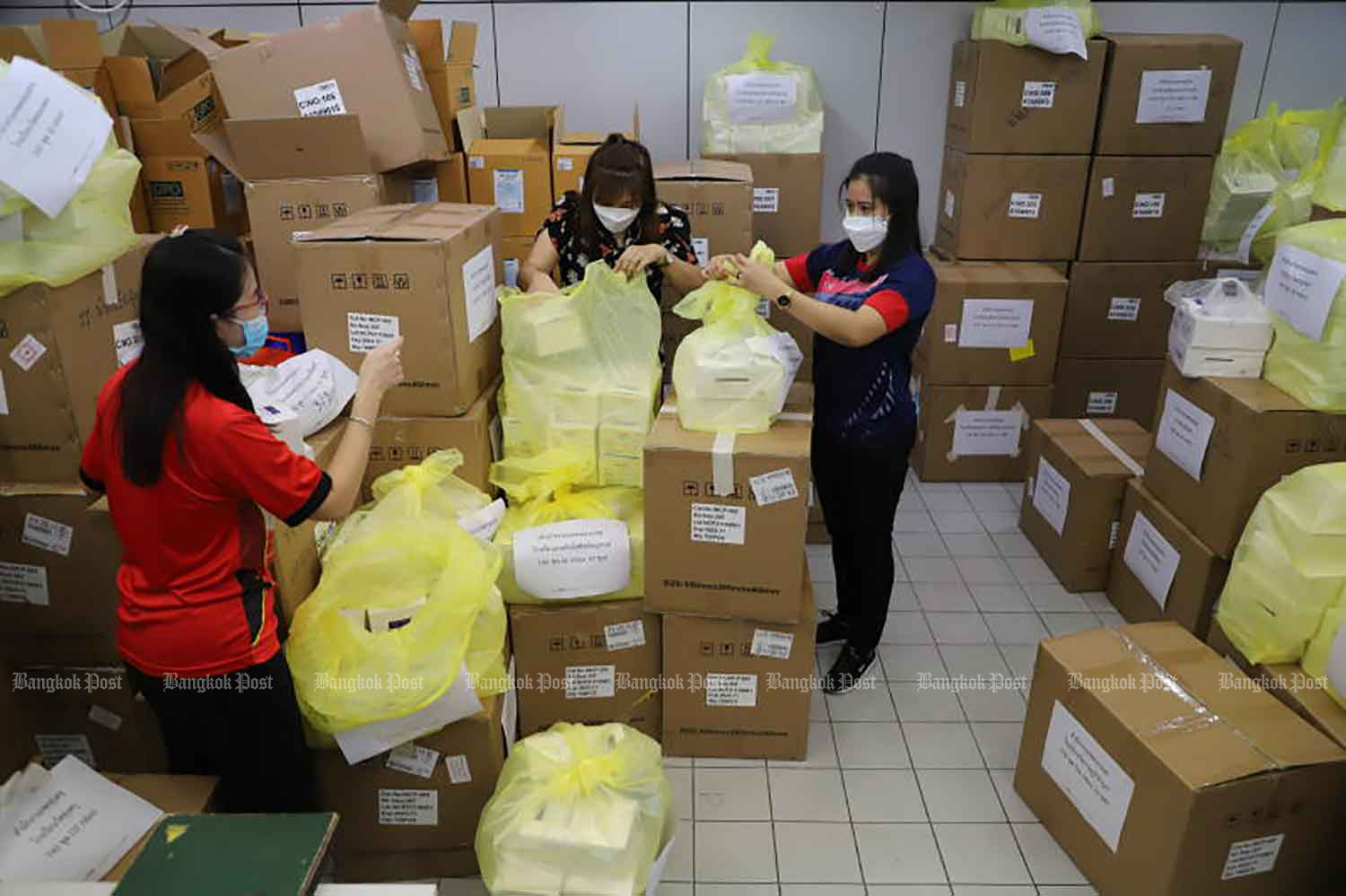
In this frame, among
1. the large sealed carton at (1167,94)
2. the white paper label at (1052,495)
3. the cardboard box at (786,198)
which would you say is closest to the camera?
the white paper label at (1052,495)

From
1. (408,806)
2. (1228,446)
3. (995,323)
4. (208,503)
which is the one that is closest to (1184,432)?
(1228,446)

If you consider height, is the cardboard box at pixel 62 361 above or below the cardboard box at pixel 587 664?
above

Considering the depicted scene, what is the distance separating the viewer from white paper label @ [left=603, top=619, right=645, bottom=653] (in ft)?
7.70

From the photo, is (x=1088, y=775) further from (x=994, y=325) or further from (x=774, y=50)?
(x=774, y=50)

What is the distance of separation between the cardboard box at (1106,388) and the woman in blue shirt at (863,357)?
1928mm

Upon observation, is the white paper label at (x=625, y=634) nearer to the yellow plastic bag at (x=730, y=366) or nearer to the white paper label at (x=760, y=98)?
the yellow plastic bag at (x=730, y=366)

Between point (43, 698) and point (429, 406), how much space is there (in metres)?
1.06

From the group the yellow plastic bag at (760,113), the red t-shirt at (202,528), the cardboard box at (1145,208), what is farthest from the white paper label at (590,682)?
the cardboard box at (1145,208)

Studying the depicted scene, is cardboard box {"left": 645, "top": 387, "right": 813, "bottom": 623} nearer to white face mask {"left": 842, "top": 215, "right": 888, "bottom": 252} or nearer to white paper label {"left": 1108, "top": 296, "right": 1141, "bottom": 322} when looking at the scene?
white face mask {"left": 842, "top": 215, "right": 888, "bottom": 252}

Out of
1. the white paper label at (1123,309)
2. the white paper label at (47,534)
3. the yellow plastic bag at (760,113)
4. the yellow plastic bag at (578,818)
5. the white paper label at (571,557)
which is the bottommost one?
the yellow plastic bag at (578,818)

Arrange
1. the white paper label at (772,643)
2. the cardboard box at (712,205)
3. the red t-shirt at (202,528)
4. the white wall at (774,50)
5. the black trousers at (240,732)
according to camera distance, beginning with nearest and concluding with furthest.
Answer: the red t-shirt at (202,528)
the black trousers at (240,732)
the white paper label at (772,643)
the cardboard box at (712,205)
the white wall at (774,50)

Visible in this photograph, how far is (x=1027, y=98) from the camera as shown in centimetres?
372

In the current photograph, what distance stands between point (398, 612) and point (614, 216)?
1181mm

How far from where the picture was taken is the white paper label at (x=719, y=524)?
2146mm
